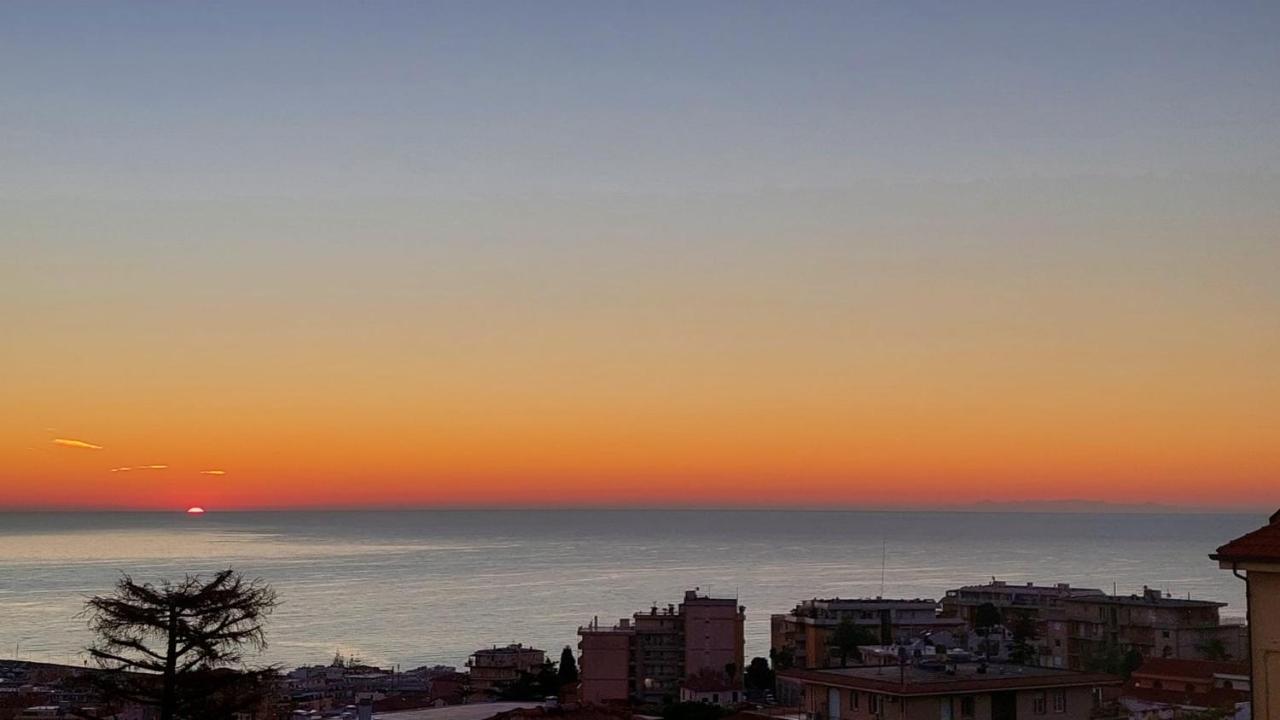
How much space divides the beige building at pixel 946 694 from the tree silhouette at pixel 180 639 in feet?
36.7

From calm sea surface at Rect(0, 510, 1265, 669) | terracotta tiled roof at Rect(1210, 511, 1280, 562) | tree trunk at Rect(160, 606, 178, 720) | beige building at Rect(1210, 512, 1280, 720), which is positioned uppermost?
terracotta tiled roof at Rect(1210, 511, 1280, 562)

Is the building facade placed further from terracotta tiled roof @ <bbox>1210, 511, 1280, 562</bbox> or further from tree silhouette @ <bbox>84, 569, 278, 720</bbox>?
terracotta tiled roof @ <bbox>1210, 511, 1280, 562</bbox>

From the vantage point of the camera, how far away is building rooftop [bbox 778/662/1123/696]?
76.9 ft

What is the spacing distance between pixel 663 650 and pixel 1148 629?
834 inches

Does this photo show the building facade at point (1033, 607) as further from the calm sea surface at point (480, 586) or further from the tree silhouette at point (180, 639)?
the tree silhouette at point (180, 639)

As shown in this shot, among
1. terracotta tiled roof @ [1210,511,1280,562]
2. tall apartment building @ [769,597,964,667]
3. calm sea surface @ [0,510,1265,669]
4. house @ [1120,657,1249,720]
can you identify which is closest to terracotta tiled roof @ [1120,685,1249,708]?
house @ [1120,657,1249,720]

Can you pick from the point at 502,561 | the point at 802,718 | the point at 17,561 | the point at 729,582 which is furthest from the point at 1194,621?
the point at 17,561

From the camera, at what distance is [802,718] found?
83.6 feet

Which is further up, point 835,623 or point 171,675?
point 171,675

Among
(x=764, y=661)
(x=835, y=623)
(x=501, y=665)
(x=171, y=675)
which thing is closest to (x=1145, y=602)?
(x=835, y=623)

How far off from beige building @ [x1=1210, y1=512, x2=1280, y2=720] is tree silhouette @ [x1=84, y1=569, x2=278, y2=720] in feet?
34.0

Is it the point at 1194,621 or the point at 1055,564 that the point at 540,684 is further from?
the point at 1055,564

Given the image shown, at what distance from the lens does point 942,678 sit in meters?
24.2

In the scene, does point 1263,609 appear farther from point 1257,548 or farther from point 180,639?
point 180,639
